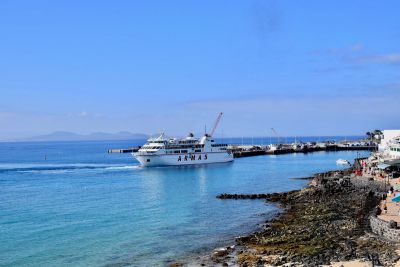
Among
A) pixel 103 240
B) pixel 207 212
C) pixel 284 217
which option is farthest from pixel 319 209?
pixel 103 240

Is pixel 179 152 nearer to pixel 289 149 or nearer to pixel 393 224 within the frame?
pixel 289 149

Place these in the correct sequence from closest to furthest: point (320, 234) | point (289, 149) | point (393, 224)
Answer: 1. point (393, 224)
2. point (320, 234)
3. point (289, 149)

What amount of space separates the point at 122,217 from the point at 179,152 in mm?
55088

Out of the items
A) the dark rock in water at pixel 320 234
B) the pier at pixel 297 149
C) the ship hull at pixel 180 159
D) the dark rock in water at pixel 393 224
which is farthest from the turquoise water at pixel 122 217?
the pier at pixel 297 149

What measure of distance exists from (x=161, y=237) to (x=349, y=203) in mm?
17606

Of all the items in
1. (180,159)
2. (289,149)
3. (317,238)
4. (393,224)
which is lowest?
(317,238)

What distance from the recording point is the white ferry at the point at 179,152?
92312 millimetres

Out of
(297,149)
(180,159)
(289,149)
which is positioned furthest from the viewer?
(297,149)

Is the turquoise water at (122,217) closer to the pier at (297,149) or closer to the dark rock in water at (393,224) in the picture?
the dark rock in water at (393,224)

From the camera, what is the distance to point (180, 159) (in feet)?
312

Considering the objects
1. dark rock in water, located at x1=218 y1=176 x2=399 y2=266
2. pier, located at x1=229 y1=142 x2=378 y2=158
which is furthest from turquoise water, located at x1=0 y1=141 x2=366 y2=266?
pier, located at x1=229 y1=142 x2=378 y2=158

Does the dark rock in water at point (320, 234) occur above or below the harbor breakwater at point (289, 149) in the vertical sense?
below

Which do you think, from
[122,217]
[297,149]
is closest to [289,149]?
[297,149]

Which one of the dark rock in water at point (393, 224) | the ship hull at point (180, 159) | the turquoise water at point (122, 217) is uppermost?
the ship hull at point (180, 159)
